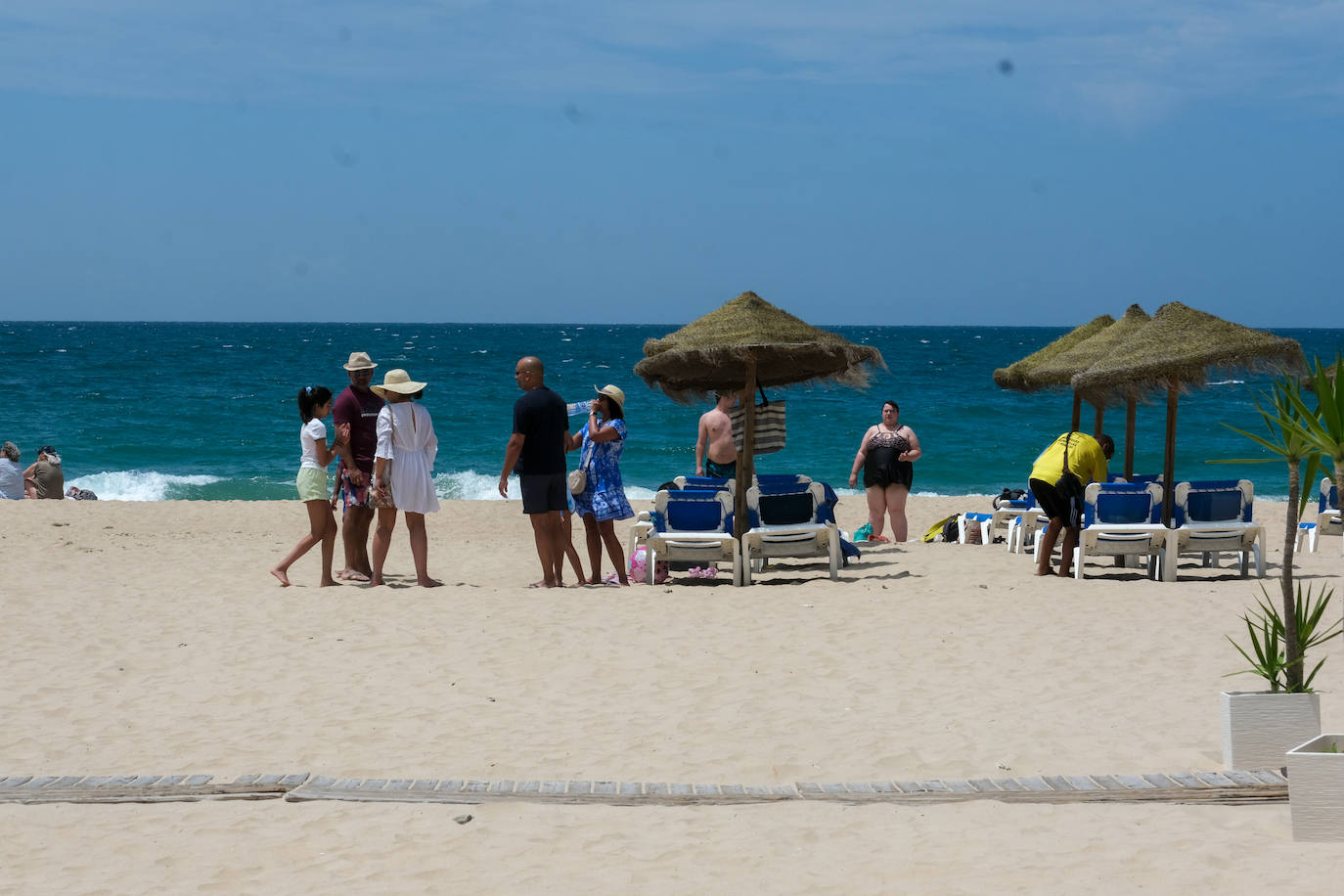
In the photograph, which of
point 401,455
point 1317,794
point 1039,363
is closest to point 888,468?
point 1039,363

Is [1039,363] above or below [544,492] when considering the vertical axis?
above

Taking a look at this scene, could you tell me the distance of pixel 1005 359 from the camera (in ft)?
218

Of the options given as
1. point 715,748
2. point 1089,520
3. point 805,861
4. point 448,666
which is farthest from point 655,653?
point 1089,520

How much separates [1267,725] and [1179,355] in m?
5.08

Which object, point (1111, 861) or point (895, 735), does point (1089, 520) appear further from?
point (1111, 861)

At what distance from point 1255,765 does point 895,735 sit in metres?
1.37

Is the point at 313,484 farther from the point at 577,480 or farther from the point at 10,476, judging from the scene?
the point at 10,476

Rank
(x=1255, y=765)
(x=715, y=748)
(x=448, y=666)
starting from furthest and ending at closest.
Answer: (x=448, y=666) < (x=715, y=748) < (x=1255, y=765)

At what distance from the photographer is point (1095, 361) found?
1028 cm

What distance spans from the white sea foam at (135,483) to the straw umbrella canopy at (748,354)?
14.9 meters

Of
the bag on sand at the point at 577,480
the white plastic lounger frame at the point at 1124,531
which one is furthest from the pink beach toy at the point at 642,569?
the white plastic lounger frame at the point at 1124,531

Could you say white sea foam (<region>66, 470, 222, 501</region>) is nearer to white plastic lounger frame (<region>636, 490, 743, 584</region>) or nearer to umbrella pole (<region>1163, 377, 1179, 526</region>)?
white plastic lounger frame (<region>636, 490, 743, 584</region>)

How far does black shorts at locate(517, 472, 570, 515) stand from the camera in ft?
28.3

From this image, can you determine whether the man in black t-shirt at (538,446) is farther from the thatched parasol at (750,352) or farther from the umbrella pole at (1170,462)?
the umbrella pole at (1170,462)
